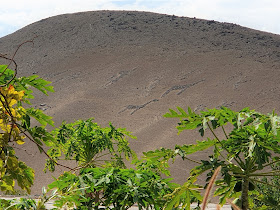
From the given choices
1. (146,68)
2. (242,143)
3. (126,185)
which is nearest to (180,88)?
(146,68)

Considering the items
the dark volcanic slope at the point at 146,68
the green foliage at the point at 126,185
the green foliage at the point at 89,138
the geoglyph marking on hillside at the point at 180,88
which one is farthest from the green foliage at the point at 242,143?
the geoglyph marking on hillside at the point at 180,88

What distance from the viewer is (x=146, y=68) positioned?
49969 millimetres

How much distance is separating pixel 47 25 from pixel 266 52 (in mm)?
33791

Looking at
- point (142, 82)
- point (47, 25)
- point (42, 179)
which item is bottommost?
point (42, 179)

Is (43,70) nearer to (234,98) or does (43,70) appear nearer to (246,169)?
(234,98)

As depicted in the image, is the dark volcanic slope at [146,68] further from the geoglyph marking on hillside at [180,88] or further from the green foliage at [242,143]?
the green foliage at [242,143]

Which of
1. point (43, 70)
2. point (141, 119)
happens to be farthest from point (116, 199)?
point (43, 70)

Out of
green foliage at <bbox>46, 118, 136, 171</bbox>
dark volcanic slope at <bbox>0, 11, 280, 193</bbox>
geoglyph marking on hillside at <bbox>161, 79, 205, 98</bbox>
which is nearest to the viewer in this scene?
green foliage at <bbox>46, 118, 136, 171</bbox>

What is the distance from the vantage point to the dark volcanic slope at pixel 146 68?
4044 centimetres

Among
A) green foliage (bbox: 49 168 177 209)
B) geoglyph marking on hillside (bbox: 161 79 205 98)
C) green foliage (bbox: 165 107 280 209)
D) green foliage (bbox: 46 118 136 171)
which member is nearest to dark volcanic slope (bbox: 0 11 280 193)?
geoglyph marking on hillside (bbox: 161 79 205 98)

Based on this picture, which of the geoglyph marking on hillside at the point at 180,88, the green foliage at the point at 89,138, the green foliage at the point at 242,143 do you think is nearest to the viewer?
the green foliage at the point at 242,143

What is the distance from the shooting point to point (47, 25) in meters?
67.4

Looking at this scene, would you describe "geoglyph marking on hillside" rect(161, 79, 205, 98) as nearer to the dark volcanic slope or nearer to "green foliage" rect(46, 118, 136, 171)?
the dark volcanic slope

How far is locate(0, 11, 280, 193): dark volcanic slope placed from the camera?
40.4 m
